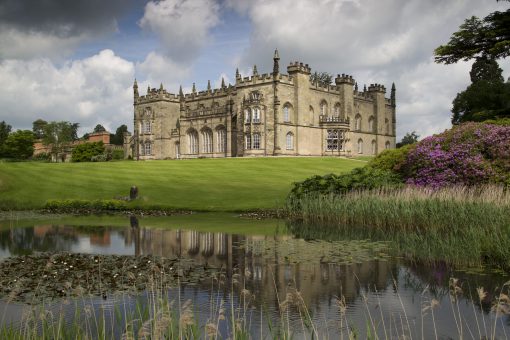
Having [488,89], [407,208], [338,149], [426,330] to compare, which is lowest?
[426,330]

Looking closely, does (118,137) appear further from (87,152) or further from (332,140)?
(332,140)

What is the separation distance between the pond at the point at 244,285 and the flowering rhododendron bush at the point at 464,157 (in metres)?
6.73

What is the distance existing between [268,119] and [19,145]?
53.5 meters

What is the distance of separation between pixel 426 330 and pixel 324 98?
63.6m

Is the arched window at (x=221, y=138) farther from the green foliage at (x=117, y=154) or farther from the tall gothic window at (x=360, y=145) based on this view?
the green foliage at (x=117, y=154)

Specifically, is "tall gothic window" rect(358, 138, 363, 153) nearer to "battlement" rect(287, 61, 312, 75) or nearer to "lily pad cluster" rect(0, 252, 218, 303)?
"battlement" rect(287, 61, 312, 75)

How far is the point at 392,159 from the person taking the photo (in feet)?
74.1

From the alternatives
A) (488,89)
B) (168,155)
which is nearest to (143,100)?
(168,155)

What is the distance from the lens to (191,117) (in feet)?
232

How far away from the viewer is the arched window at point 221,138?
219 ft

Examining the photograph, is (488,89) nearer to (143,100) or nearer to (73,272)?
(73,272)

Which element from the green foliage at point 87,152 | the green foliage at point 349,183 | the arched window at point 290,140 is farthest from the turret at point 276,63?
the green foliage at point 349,183

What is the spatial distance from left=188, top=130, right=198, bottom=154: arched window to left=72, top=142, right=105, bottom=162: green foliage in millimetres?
16814

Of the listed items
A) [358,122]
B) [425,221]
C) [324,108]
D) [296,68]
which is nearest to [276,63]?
→ [296,68]
